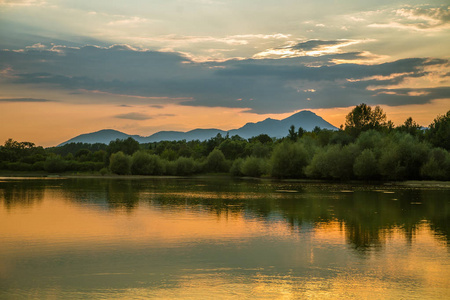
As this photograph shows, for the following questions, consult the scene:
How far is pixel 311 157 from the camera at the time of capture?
10869cm

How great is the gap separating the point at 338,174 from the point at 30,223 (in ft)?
247

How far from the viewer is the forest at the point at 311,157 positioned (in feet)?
279

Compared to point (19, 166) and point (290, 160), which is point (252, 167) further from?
point (19, 166)

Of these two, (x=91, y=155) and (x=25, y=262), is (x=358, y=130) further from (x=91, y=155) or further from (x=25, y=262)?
(x=25, y=262)

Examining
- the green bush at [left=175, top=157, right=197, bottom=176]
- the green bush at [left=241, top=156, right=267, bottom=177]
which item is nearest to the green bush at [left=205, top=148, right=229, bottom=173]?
the green bush at [left=175, top=157, right=197, bottom=176]

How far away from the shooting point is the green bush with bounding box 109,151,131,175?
133875 mm

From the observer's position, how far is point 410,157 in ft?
276

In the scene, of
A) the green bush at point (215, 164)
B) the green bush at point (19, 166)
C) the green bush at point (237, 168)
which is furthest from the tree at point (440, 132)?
the green bush at point (19, 166)

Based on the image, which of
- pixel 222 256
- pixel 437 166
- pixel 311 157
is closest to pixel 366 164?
pixel 437 166

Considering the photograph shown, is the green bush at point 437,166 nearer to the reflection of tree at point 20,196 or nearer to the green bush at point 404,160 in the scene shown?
the green bush at point 404,160

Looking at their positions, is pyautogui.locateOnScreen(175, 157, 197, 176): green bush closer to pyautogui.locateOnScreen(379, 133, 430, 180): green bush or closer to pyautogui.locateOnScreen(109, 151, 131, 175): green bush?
pyautogui.locateOnScreen(109, 151, 131, 175): green bush

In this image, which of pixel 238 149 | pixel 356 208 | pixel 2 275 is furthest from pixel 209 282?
pixel 238 149

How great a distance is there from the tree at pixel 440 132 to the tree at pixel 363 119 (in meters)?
26.0

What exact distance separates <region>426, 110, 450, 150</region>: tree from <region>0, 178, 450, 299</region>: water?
76.1 meters
